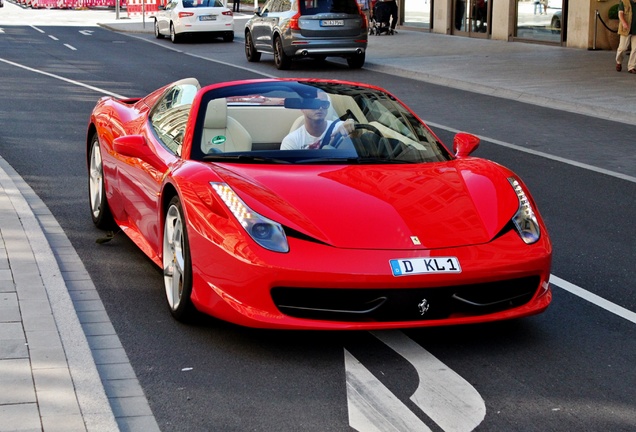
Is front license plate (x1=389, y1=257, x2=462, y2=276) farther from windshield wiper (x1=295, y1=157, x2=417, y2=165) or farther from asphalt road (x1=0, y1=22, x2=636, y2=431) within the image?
windshield wiper (x1=295, y1=157, x2=417, y2=165)

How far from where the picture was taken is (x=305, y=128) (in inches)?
273

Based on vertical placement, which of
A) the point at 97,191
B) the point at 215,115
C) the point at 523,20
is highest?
the point at 215,115

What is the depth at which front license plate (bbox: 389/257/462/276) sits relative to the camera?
547cm

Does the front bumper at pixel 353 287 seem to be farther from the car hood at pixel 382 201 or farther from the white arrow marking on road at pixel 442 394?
the white arrow marking on road at pixel 442 394

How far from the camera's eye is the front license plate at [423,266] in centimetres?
547

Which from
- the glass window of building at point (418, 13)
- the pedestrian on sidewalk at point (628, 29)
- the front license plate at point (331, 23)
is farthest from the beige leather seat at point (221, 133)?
the glass window of building at point (418, 13)

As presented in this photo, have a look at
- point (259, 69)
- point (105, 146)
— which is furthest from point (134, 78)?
point (105, 146)

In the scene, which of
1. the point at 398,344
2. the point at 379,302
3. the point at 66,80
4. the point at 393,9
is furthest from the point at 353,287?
the point at 393,9

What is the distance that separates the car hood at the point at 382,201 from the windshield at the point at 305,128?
203 millimetres

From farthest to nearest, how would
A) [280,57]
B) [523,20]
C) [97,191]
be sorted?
[523,20]
[280,57]
[97,191]

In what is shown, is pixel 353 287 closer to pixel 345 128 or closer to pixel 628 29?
pixel 345 128

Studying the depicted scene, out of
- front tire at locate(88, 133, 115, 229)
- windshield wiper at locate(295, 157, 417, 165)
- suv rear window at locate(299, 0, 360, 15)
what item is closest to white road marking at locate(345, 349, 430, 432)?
windshield wiper at locate(295, 157, 417, 165)

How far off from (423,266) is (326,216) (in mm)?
584

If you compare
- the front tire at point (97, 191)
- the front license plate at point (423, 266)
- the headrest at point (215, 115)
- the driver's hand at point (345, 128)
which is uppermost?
the headrest at point (215, 115)
